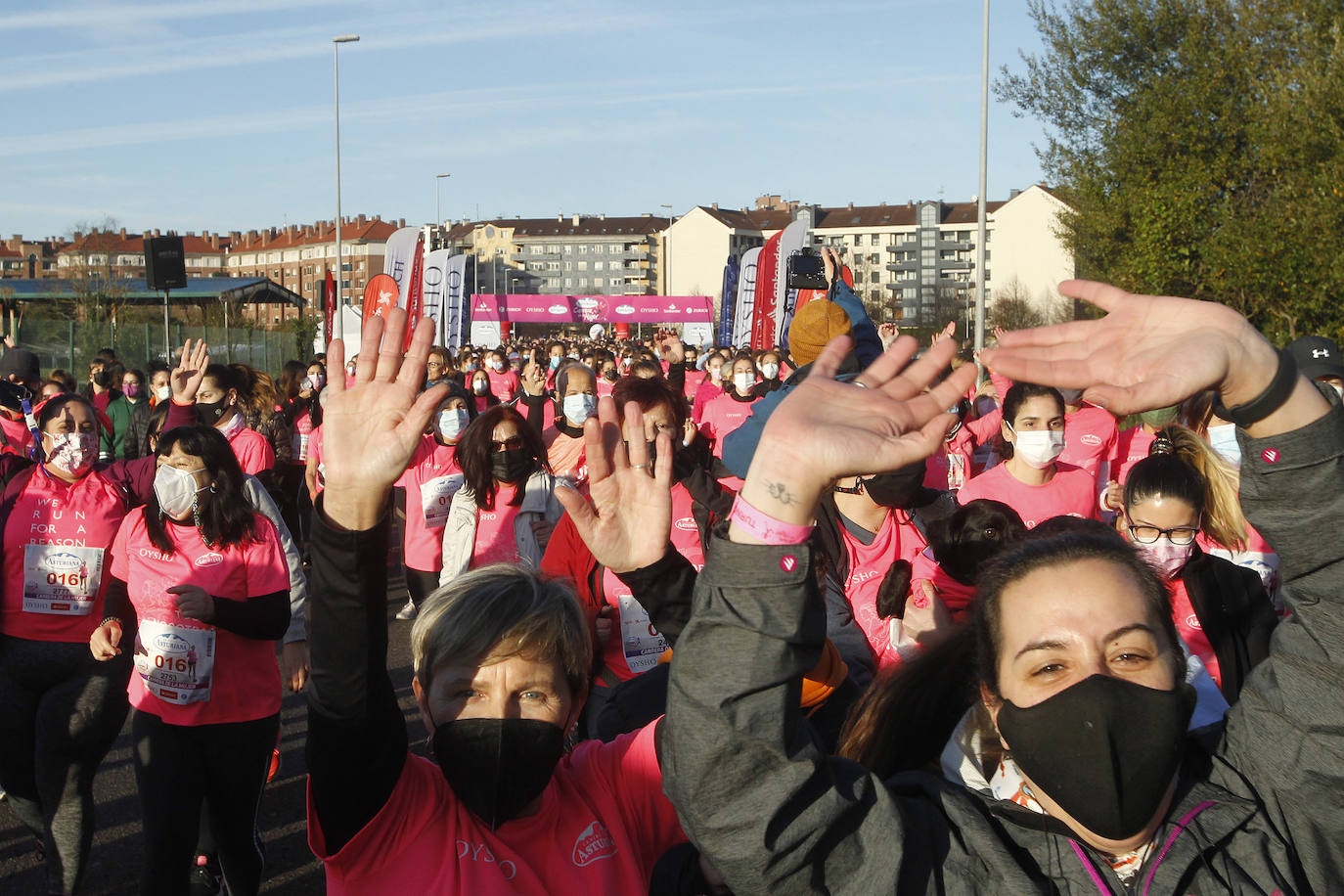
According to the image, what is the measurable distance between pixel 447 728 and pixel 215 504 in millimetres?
2686

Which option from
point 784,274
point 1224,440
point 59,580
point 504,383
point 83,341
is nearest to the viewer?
point 59,580

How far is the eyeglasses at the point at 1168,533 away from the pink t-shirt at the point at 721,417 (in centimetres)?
637

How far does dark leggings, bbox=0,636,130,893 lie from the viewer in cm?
475

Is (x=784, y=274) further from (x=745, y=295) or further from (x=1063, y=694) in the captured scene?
(x=1063, y=694)

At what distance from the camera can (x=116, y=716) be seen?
496cm

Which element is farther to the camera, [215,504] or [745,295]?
[745,295]

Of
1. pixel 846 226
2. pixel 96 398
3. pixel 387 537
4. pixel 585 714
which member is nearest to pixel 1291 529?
pixel 387 537

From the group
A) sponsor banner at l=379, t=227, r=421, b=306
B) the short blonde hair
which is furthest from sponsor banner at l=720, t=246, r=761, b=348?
the short blonde hair

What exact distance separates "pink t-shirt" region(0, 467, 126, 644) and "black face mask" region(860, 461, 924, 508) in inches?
129

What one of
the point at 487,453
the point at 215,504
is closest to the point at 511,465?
the point at 487,453

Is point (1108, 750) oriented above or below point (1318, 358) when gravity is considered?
below

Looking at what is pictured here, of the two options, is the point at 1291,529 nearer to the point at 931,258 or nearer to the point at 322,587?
the point at 322,587

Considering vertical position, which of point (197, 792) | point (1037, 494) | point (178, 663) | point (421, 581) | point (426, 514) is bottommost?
point (197, 792)

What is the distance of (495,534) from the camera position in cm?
634
